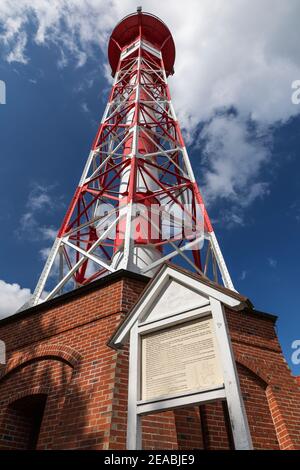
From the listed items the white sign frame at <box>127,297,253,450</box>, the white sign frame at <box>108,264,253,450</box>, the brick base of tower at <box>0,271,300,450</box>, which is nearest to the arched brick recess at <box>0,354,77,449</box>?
the brick base of tower at <box>0,271,300,450</box>

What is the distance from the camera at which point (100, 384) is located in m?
4.49

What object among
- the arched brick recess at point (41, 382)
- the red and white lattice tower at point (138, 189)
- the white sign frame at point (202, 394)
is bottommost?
the white sign frame at point (202, 394)

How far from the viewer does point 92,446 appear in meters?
3.96

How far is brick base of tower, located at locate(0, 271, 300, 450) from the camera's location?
4258 mm

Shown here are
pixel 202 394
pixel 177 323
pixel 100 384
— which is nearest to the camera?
pixel 202 394

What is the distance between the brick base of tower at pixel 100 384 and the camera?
4258 mm

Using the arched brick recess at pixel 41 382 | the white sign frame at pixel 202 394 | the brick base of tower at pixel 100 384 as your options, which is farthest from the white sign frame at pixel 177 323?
the arched brick recess at pixel 41 382

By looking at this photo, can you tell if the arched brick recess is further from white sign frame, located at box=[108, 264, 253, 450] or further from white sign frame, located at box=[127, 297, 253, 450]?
white sign frame, located at box=[127, 297, 253, 450]

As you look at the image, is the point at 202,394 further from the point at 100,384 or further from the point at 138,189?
the point at 138,189

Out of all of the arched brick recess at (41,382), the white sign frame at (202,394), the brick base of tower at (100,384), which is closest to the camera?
the white sign frame at (202,394)

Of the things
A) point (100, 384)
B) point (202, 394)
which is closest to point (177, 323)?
point (202, 394)

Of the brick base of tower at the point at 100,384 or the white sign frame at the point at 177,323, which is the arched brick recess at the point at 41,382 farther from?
the white sign frame at the point at 177,323
